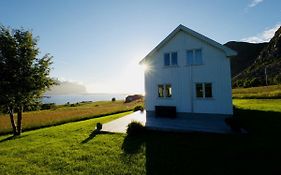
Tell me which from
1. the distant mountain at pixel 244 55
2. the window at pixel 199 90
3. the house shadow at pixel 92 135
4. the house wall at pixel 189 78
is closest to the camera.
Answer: the house shadow at pixel 92 135

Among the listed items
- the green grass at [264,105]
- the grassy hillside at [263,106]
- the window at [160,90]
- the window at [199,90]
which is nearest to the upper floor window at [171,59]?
the window at [160,90]

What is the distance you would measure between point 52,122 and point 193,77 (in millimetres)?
21316

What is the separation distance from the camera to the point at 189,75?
73.7 feet

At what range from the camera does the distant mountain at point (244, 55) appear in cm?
15800

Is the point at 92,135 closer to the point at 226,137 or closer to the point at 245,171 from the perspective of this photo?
the point at 226,137

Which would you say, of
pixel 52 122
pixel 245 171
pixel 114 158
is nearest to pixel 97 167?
pixel 114 158

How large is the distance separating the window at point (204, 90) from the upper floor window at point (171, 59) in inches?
140

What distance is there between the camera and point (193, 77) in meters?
22.3

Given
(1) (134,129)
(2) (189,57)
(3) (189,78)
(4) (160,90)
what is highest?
(2) (189,57)

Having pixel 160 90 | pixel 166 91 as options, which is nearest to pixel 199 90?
pixel 166 91

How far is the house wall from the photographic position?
2097cm

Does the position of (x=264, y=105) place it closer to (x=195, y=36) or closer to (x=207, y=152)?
(x=195, y=36)

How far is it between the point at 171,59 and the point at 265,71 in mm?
62146

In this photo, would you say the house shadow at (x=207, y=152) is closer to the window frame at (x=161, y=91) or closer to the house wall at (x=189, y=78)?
the house wall at (x=189, y=78)
